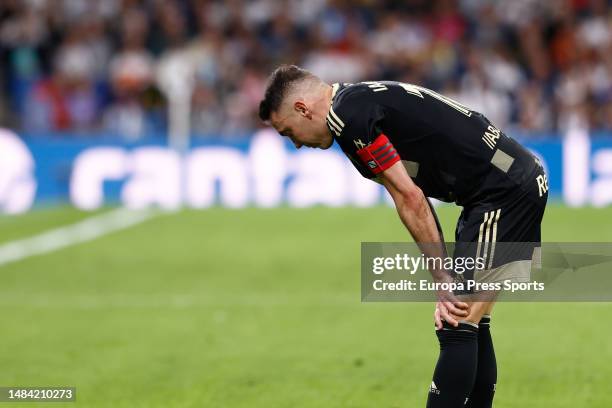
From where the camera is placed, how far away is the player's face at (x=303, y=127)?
5.53 meters

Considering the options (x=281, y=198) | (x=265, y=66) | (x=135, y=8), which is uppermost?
(x=135, y=8)

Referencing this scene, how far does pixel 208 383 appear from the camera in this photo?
7.68 meters

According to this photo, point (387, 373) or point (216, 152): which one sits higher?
point (216, 152)

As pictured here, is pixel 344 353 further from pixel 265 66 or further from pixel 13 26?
pixel 13 26

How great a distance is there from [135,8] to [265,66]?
289 cm

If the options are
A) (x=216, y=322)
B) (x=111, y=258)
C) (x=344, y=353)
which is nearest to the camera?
(x=344, y=353)

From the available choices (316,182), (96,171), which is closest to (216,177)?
(316,182)

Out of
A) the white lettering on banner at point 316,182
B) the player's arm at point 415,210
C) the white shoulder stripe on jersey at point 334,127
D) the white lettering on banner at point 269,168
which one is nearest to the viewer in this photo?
the player's arm at point 415,210

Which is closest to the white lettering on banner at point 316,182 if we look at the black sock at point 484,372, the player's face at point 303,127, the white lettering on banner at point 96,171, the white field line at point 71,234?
the white field line at point 71,234

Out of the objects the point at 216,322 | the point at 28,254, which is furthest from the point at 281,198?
the point at 216,322

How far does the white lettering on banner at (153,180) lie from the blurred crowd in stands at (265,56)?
0.73m

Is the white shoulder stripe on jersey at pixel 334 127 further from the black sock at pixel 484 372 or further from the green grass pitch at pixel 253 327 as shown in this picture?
the green grass pitch at pixel 253 327

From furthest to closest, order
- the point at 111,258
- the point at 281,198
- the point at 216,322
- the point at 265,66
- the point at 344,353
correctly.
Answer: the point at 265,66
the point at 281,198
the point at 111,258
the point at 216,322
the point at 344,353

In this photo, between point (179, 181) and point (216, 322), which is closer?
point (216, 322)
